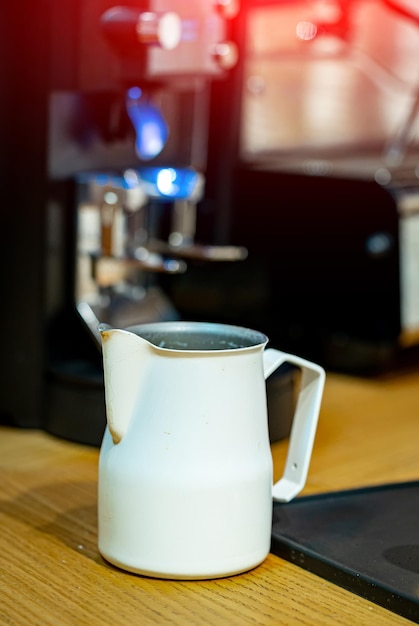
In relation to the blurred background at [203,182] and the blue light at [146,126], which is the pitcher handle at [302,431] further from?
the blue light at [146,126]

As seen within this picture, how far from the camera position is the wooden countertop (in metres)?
0.53

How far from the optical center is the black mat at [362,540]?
56 centimetres

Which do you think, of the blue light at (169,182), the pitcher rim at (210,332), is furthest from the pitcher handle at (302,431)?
the blue light at (169,182)

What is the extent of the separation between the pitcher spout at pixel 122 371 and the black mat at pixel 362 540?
0.14 m

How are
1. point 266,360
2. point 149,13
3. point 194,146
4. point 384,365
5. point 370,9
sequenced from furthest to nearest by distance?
point 370,9 < point 384,365 < point 194,146 < point 149,13 < point 266,360

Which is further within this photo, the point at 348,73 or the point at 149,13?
the point at 348,73

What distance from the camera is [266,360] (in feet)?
1.95

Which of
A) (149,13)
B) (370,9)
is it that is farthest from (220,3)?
(370,9)

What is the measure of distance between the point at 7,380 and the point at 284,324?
1.24ft

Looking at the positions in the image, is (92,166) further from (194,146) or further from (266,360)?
(266,360)

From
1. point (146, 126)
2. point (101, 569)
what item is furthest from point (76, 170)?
point (101, 569)

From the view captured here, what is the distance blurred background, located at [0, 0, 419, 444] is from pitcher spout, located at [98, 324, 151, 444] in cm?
25

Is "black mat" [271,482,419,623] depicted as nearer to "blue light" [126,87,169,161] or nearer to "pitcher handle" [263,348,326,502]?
"pitcher handle" [263,348,326,502]

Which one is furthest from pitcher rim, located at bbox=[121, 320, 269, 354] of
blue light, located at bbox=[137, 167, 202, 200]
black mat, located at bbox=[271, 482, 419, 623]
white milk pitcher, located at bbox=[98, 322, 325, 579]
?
blue light, located at bbox=[137, 167, 202, 200]
